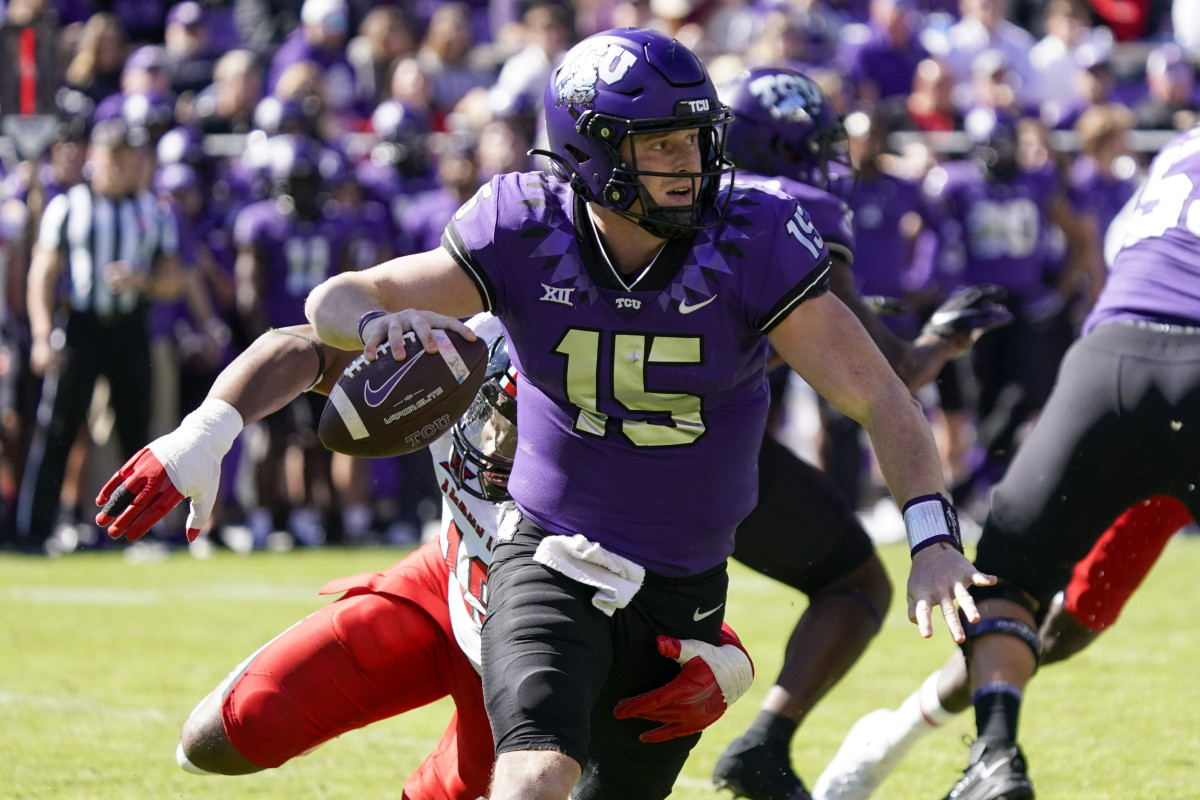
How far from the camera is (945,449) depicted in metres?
9.92

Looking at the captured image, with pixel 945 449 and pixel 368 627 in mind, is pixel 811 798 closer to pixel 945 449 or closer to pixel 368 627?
pixel 368 627

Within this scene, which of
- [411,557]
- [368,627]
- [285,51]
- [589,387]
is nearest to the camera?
[589,387]

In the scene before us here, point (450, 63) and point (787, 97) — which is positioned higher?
point (787, 97)

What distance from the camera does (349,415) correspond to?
303 cm

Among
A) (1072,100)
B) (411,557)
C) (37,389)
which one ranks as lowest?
(37,389)

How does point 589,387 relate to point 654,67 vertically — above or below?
below

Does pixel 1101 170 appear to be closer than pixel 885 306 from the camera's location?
No

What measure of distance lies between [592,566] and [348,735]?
7.15 feet

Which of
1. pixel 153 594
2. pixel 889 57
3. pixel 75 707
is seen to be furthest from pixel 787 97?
pixel 889 57

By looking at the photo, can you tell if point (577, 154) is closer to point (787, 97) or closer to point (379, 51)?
point (787, 97)

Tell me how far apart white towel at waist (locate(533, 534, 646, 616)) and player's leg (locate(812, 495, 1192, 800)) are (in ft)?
3.95

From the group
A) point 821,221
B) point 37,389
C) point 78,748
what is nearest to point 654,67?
point 821,221

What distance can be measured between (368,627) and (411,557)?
0.87 ft

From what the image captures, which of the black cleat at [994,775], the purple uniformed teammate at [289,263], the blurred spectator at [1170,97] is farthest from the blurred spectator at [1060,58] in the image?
the black cleat at [994,775]
